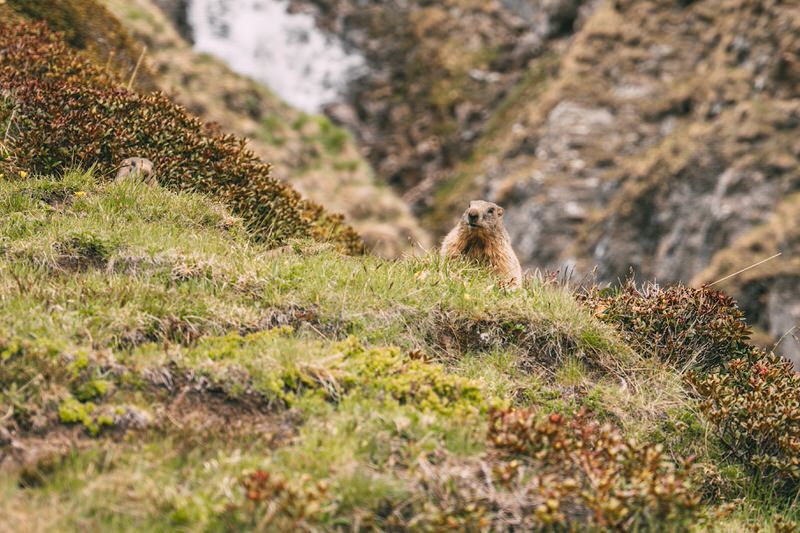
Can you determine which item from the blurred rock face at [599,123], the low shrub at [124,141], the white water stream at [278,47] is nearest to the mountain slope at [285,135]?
the blurred rock face at [599,123]

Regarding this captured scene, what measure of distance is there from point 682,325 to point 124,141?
663 centimetres

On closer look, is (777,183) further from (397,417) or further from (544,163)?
(397,417)

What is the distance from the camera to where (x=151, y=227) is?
8.38 metres

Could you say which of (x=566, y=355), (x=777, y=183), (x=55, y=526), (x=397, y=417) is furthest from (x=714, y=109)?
(x=55, y=526)

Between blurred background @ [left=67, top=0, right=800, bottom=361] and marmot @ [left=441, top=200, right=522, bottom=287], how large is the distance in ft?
36.5

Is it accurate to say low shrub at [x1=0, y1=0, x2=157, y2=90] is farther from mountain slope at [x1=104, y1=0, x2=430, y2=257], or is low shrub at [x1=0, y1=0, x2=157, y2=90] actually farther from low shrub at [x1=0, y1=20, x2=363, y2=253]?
mountain slope at [x1=104, y1=0, x2=430, y2=257]

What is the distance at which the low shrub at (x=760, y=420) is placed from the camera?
7125 mm

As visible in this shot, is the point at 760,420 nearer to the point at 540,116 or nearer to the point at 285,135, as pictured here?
the point at 285,135

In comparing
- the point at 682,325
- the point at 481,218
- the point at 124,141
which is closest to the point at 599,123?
the point at 481,218

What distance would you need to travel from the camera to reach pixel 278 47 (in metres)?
37.2

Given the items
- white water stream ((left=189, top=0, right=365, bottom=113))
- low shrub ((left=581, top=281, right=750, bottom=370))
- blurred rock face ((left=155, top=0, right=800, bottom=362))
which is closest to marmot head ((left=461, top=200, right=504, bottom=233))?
low shrub ((left=581, top=281, right=750, bottom=370))

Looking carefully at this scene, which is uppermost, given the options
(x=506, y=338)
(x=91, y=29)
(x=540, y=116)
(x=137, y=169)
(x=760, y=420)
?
(x=540, y=116)

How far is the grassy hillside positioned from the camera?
5.25 m

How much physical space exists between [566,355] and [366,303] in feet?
6.20
